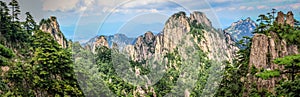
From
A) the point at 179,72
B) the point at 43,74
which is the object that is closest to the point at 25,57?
the point at 43,74

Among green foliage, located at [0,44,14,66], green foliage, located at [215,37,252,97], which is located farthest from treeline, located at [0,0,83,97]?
green foliage, located at [215,37,252,97]

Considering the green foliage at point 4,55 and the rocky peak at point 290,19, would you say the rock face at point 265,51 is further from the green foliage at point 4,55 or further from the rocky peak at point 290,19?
the green foliage at point 4,55

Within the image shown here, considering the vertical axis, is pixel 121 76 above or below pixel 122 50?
below

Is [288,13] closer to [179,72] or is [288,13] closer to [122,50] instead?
[179,72]

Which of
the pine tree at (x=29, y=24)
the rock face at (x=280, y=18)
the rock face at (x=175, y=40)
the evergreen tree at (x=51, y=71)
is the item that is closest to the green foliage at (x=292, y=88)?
the rock face at (x=175, y=40)

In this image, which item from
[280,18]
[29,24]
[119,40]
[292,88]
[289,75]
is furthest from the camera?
[29,24]

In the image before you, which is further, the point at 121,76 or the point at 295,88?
the point at 121,76

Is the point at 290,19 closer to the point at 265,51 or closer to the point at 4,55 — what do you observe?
the point at 265,51

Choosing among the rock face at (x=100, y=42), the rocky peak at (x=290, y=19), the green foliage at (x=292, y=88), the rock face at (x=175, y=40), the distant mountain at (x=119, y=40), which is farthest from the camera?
the rocky peak at (x=290, y=19)

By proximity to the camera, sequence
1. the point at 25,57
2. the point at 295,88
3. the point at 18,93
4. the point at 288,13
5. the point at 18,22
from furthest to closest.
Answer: the point at 18,22
the point at 25,57
the point at 288,13
the point at 18,93
the point at 295,88

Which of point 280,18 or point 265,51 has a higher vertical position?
point 280,18

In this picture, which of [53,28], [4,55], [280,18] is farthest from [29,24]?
[280,18]
